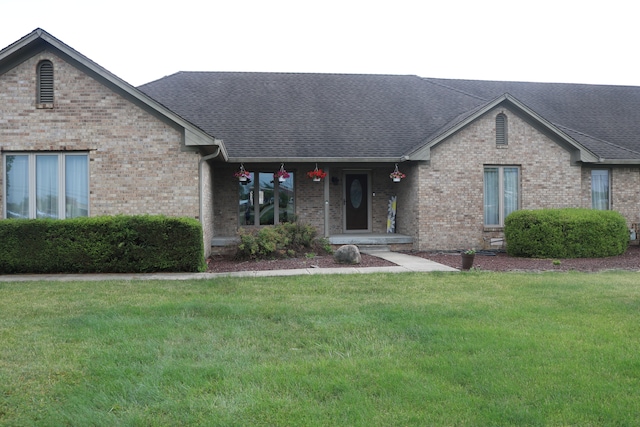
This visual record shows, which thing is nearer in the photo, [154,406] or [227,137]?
[154,406]

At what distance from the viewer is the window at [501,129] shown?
51.6 feet

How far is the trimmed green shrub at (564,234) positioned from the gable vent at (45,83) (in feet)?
41.2

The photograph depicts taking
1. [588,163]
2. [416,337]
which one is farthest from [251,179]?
[416,337]

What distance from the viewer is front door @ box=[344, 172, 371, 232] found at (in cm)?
1792

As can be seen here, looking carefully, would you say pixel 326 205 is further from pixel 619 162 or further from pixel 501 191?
pixel 619 162

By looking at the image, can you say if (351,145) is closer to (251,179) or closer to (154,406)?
(251,179)

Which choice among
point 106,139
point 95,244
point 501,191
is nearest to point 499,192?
point 501,191

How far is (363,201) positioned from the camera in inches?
709

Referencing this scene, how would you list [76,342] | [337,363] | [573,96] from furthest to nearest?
[573,96] < [76,342] < [337,363]

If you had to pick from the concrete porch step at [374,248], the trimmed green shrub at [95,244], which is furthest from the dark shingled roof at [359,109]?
the trimmed green shrub at [95,244]

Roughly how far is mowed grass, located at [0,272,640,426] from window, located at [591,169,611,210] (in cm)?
990

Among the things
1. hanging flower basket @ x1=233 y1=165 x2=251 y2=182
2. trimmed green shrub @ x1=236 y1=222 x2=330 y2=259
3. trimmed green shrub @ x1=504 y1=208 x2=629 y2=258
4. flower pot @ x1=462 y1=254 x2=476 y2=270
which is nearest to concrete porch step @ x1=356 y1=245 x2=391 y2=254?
trimmed green shrub @ x1=236 y1=222 x2=330 y2=259

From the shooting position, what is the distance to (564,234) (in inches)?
550

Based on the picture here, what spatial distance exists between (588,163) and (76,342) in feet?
52.7
